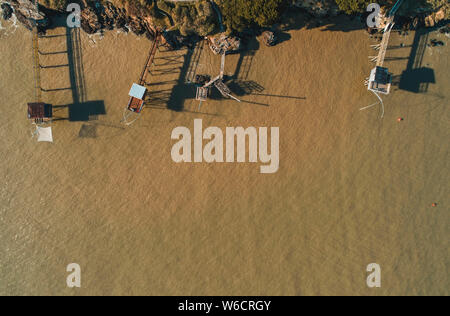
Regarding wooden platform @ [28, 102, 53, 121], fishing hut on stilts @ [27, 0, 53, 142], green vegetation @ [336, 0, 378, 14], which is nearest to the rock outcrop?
green vegetation @ [336, 0, 378, 14]

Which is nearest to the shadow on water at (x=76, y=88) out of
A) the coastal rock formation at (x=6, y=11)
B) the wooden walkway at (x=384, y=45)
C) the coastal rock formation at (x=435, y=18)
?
the coastal rock formation at (x=6, y=11)

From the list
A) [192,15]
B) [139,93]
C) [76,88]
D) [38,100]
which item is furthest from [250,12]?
[38,100]

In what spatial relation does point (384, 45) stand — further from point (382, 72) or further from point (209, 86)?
point (209, 86)

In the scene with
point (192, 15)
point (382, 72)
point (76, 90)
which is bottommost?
point (76, 90)

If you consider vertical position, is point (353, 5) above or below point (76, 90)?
above

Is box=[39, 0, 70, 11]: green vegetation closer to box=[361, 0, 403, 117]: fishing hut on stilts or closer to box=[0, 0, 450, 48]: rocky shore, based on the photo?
box=[0, 0, 450, 48]: rocky shore

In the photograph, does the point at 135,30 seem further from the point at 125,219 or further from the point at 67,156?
the point at 125,219

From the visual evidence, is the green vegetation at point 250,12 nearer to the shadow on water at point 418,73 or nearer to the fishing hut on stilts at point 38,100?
the shadow on water at point 418,73
